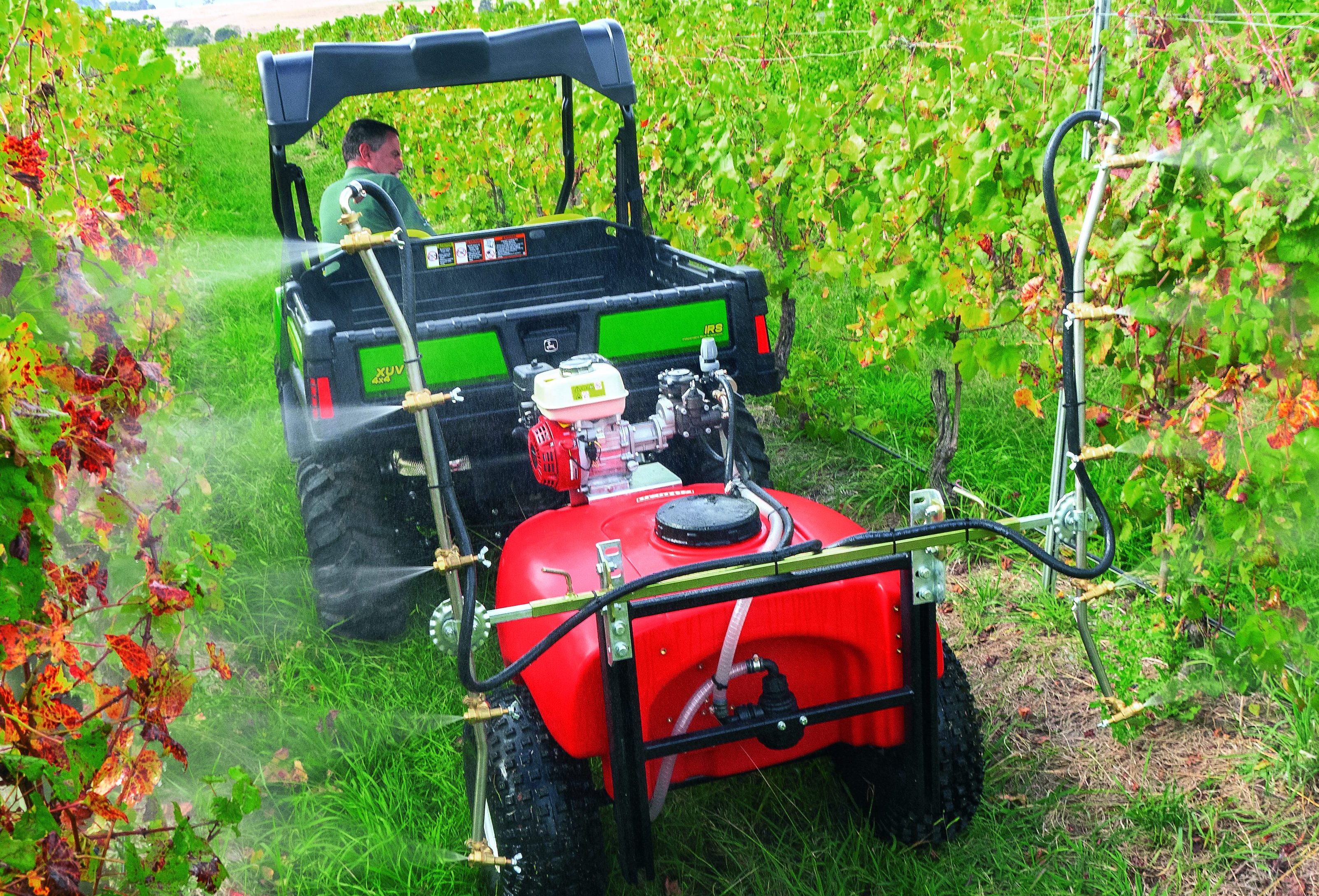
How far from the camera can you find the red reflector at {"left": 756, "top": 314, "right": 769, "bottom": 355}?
3.50 metres

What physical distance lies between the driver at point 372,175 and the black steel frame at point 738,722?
2982mm

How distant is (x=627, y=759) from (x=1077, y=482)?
1046mm

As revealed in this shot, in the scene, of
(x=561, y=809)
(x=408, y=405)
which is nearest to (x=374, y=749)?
(x=561, y=809)

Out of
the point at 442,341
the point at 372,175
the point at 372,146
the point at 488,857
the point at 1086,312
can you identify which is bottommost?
the point at 488,857

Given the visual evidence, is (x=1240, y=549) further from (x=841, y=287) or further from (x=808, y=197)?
(x=841, y=287)

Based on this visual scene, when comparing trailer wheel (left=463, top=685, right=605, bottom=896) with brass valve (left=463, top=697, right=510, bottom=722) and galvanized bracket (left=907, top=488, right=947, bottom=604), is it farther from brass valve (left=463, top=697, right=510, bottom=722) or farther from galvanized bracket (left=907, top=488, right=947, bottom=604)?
galvanized bracket (left=907, top=488, right=947, bottom=604)

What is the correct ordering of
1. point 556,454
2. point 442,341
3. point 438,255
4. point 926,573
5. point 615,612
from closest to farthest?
point 615,612
point 926,573
point 556,454
point 442,341
point 438,255

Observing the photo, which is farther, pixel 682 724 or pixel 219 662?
pixel 682 724

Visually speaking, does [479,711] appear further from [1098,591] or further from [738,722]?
[1098,591]

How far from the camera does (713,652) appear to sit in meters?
2.12

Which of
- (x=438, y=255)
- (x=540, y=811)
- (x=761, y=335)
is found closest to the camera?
(x=540, y=811)

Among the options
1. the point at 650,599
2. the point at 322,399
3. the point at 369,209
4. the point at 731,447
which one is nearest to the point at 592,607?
the point at 650,599

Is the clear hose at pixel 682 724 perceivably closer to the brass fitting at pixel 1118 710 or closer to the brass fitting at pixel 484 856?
the brass fitting at pixel 484 856

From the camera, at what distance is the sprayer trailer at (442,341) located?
3.16 meters
